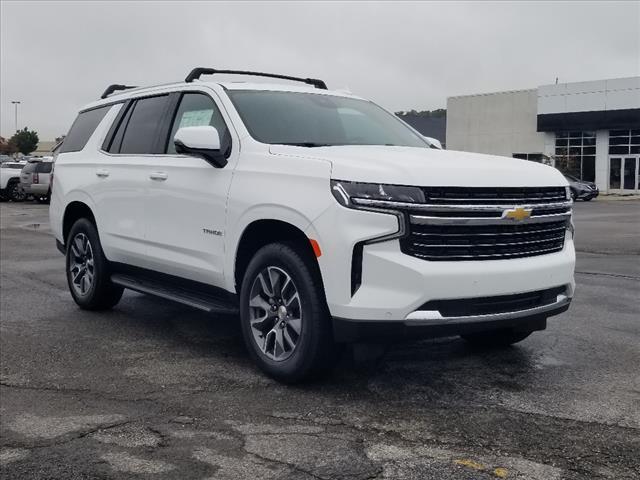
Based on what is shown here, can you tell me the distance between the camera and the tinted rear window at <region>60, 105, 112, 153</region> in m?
7.71

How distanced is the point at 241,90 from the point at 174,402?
8.33 ft

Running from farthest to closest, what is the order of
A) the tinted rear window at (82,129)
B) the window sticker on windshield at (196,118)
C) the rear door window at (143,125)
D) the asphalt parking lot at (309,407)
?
the tinted rear window at (82,129) < the rear door window at (143,125) < the window sticker on windshield at (196,118) < the asphalt parking lot at (309,407)

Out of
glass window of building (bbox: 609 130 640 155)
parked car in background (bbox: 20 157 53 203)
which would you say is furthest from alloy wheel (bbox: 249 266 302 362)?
glass window of building (bbox: 609 130 640 155)

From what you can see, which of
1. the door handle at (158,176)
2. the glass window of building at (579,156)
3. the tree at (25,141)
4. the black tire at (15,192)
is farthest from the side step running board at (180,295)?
the tree at (25,141)

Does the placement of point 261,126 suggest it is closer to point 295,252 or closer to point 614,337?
point 295,252

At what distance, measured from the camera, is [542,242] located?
195 inches

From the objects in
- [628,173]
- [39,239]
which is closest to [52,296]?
[39,239]

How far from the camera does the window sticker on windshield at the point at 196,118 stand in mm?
6020

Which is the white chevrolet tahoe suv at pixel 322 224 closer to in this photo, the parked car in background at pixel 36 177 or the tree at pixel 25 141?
the parked car in background at pixel 36 177

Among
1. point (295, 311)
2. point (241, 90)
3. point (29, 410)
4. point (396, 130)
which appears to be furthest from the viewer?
point (396, 130)

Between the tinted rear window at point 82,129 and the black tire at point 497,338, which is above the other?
the tinted rear window at point 82,129

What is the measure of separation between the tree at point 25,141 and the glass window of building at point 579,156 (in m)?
96.3

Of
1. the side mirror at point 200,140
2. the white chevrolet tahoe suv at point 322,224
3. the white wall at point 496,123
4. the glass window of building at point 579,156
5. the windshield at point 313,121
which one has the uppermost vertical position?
the white wall at point 496,123

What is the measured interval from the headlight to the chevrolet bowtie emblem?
1.92 ft
